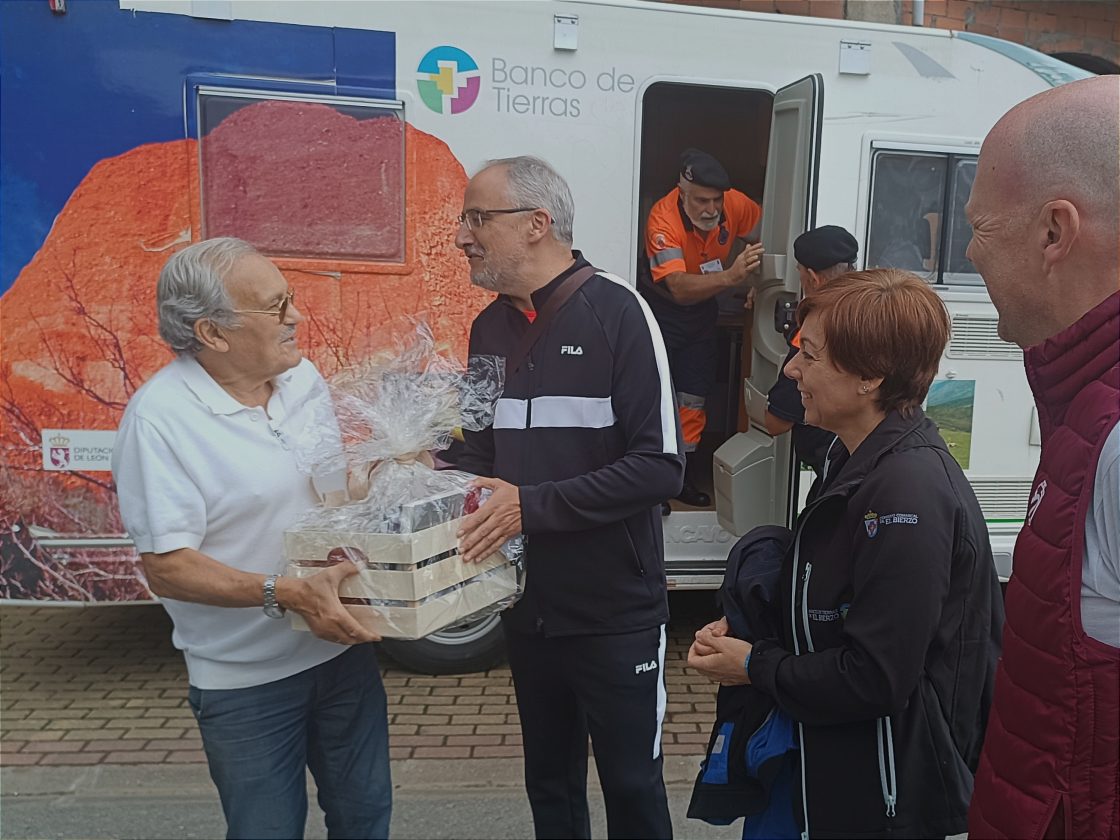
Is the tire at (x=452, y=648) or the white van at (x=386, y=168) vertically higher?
the white van at (x=386, y=168)

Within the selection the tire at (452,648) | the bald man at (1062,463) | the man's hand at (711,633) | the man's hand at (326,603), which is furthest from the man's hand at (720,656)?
the tire at (452,648)

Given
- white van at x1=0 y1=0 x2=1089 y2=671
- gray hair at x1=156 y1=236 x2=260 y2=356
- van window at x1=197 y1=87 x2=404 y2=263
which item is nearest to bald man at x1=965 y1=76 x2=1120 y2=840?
gray hair at x1=156 y1=236 x2=260 y2=356

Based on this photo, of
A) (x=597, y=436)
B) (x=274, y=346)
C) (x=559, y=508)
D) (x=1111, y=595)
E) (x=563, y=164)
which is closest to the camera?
(x=1111, y=595)

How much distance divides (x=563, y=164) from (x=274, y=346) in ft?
7.51

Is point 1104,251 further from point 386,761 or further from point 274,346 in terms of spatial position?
point 386,761

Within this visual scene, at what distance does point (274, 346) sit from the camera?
1.97 metres

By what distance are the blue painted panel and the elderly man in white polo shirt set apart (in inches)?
77.0

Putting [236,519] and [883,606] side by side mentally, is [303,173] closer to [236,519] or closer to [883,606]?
[236,519]

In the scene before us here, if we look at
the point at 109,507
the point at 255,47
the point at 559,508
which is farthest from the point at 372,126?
the point at 559,508

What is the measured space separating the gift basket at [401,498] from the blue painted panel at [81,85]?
2.10 metres

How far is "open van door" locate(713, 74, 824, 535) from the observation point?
403cm

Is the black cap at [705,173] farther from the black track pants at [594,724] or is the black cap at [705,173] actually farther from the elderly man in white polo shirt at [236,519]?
the elderly man in white polo shirt at [236,519]

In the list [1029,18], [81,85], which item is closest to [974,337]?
[81,85]

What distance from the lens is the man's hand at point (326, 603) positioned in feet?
5.82
